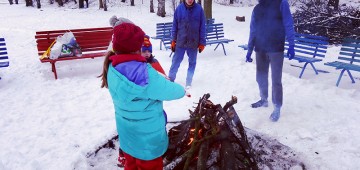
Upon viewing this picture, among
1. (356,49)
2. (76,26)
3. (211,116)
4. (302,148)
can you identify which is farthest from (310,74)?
(76,26)

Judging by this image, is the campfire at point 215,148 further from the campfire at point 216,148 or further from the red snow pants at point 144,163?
the red snow pants at point 144,163

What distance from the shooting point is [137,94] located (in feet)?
8.07

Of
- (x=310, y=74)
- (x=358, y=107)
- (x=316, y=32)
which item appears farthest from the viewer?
(x=316, y=32)

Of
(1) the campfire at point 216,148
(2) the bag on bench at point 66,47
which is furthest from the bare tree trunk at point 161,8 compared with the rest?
(1) the campfire at point 216,148

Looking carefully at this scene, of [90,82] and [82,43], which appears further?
[82,43]

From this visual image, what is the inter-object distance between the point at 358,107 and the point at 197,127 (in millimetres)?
3685

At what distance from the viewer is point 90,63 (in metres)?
8.82

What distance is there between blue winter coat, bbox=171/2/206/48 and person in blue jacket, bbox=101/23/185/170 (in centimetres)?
358

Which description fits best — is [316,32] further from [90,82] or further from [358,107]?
[90,82]

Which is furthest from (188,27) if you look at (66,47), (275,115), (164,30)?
(164,30)

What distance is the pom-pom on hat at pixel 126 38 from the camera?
2379 mm

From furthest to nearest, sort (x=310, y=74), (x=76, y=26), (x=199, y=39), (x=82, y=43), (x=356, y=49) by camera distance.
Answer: (x=76, y=26) → (x=82, y=43) → (x=310, y=74) → (x=356, y=49) → (x=199, y=39)

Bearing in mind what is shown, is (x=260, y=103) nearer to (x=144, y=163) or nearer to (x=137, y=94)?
(x=144, y=163)

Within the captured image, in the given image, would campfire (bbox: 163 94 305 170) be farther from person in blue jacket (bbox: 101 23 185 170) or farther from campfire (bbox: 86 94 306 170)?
person in blue jacket (bbox: 101 23 185 170)
